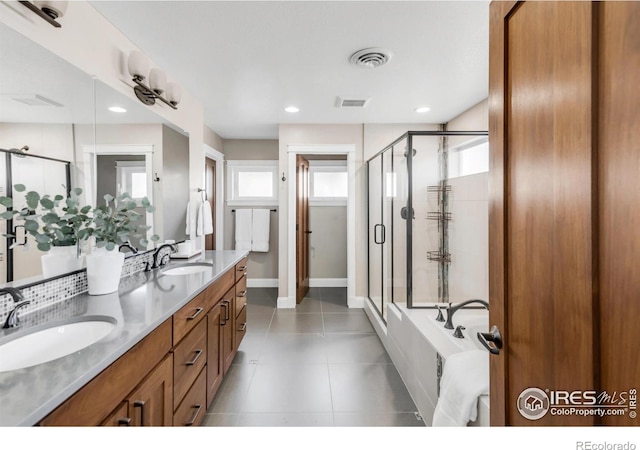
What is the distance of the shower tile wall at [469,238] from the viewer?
2.56 m

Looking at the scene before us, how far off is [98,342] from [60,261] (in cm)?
71

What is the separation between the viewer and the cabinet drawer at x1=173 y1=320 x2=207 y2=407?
133 centimetres

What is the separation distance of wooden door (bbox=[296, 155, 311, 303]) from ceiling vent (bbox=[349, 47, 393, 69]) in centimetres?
186

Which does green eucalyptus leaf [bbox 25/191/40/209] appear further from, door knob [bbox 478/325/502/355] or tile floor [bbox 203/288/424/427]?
door knob [bbox 478/325/502/355]

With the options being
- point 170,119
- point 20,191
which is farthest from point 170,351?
point 170,119

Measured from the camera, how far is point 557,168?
68cm

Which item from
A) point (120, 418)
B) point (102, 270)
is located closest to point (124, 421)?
point (120, 418)

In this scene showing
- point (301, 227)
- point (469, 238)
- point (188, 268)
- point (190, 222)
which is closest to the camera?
point (188, 268)

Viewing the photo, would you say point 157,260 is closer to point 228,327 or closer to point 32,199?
point 228,327

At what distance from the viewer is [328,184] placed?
495cm

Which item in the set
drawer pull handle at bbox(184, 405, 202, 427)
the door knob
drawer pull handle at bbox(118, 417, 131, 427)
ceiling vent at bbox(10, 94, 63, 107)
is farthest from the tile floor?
ceiling vent at bbox(10, 94, 63, 107)

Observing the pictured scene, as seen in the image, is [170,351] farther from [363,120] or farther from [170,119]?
[363,120]

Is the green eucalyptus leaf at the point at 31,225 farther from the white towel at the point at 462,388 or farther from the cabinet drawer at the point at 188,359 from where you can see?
the white towel at the point at 462,388

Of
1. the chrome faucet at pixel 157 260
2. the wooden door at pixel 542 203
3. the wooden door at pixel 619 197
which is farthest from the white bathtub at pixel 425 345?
the chrome faucet at pixel 157 260
